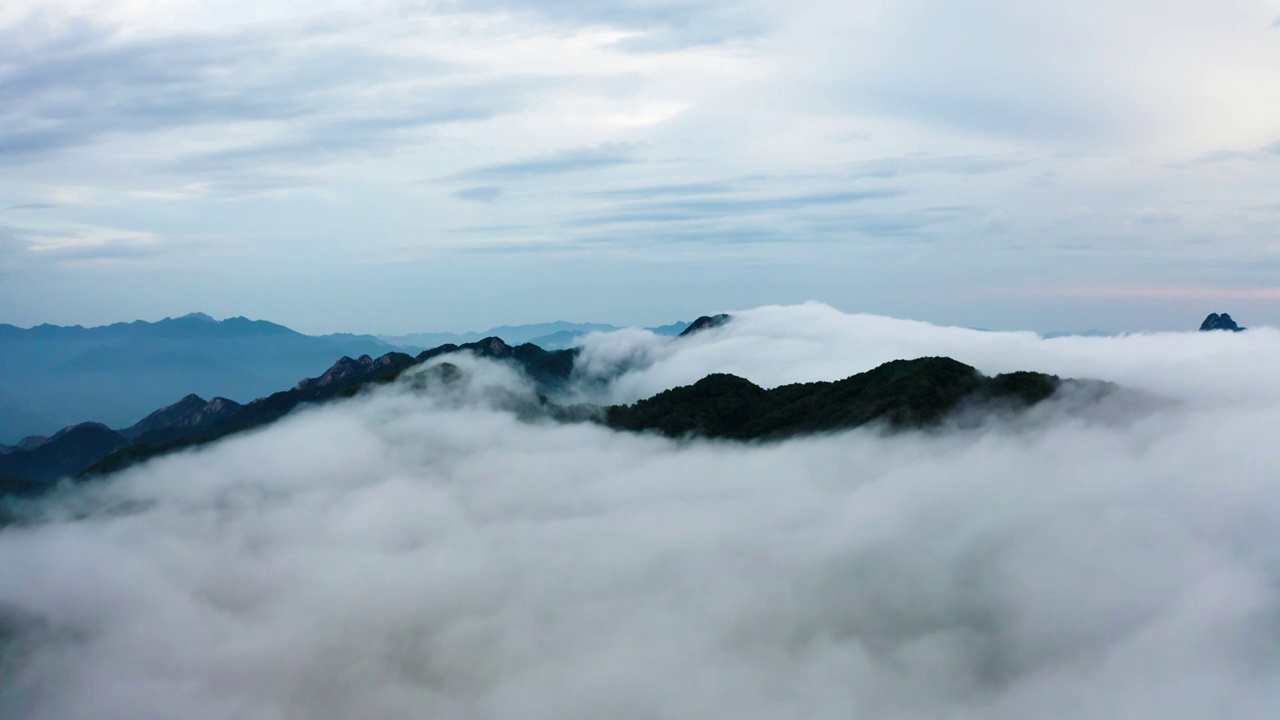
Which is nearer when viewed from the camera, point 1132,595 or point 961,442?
point 1132,595

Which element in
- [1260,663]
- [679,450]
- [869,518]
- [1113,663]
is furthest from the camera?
[679,450]

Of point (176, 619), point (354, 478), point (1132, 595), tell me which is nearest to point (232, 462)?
point (354, 478)

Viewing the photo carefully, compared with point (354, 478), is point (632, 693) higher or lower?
lower

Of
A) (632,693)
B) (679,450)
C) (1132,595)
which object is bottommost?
(632,693)

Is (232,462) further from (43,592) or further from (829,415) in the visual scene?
(829,415)

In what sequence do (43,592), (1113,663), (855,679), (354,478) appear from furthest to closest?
(354,478)
(43,592)
(855,679)
(1113,663)

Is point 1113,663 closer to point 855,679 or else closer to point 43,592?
point 855,679
